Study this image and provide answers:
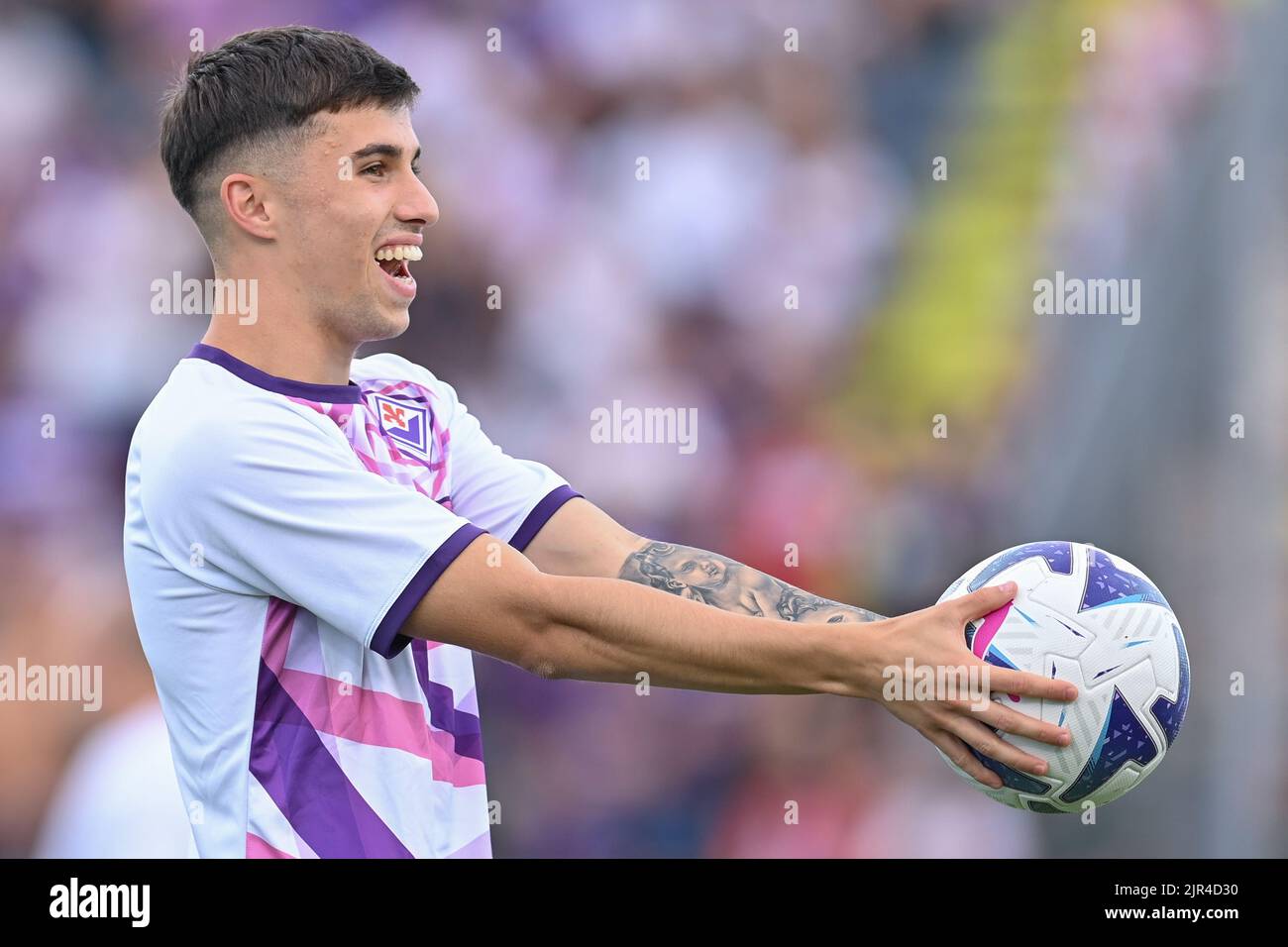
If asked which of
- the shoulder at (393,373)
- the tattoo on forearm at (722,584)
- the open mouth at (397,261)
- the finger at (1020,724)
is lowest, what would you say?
the finger at (1020,724)

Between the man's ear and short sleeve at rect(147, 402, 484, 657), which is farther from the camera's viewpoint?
the man's ear

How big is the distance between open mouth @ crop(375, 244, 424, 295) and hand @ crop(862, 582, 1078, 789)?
1282 mm

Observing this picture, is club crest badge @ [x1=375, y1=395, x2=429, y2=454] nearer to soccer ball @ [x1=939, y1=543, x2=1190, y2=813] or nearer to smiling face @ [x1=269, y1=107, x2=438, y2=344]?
smiling face @ [x1=269, y1=107, x2=438, y2=344]

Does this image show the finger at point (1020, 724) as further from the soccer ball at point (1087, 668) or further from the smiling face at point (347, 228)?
the smiling face at point (347, 228)

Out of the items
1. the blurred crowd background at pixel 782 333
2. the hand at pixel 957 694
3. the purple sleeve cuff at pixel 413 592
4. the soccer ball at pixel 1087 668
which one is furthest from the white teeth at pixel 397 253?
the blurred crowd background at pixel 782 333

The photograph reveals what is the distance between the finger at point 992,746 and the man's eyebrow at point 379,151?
174cm

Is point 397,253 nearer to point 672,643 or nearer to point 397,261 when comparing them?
point 397,261

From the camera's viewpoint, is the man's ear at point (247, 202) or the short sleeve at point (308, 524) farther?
→ the man's ear at point (247, 202)

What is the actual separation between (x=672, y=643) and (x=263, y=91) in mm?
1540

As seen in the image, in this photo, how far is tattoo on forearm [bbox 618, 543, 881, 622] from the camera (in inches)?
135

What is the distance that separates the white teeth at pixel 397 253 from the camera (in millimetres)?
3355

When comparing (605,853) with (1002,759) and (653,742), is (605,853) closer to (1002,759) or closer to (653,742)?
(653,742)

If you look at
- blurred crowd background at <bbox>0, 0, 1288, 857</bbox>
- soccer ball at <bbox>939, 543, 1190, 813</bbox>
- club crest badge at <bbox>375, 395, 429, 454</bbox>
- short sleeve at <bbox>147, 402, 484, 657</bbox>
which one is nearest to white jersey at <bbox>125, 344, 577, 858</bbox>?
short sleeve at <bbox>147, 402, 484, 657</bbox>

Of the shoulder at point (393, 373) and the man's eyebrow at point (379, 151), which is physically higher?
the man's eyebrow at point (379, 151)
